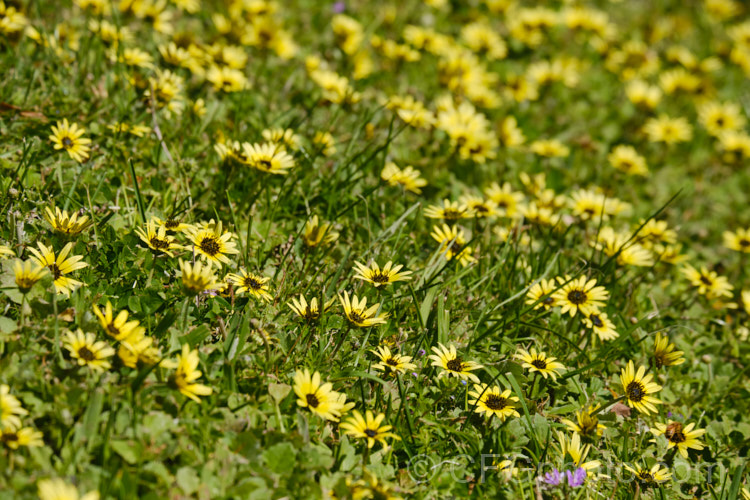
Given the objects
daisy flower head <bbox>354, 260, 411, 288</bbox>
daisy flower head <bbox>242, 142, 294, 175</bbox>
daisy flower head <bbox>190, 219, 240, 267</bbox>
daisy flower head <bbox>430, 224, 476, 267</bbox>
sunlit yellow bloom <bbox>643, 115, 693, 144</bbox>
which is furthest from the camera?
sunlit yellow bloom <bbox>643, 115, 693, 144</bbox>

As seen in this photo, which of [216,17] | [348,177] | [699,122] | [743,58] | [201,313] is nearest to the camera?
[201,313]

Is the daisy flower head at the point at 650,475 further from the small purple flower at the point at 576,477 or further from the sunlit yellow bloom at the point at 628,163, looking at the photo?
the sunlit yellow bloom at the point at 628,163

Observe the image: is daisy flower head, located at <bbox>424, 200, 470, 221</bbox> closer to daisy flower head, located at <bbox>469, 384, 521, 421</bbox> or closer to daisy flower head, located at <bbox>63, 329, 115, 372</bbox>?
daisy flower head, located at <bbox>469, 384, 521, 421</bbox>

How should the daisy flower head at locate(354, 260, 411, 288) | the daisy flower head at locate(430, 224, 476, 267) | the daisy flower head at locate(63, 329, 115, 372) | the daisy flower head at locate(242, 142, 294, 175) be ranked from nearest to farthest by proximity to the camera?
the daisy flower head at locate(63, 329, 115, 372), the daisy flower head at locate(354, 260, 411, 288), the daisy flower head at locate(242, 142, 294, 175), the daisy flower head at locate(430, 224, 476, 267)

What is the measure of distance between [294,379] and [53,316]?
0.91 meters

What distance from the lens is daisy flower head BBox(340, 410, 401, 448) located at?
2420mm

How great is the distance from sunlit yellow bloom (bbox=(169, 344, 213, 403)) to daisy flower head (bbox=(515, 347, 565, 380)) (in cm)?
130

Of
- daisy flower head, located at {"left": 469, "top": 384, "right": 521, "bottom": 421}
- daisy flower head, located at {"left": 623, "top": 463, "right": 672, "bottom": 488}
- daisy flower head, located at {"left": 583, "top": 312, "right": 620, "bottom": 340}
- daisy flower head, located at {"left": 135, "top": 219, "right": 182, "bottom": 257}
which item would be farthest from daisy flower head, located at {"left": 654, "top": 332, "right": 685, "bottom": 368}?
daisy flower head, located at {"left": 135, "top": 219, "right": 182, "bottom": 257}

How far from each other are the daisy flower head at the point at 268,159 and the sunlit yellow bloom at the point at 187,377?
1.13 m

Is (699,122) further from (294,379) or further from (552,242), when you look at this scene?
(294,379)

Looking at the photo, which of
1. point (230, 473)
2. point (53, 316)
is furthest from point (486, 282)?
point (53, 316)

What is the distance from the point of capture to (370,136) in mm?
4285

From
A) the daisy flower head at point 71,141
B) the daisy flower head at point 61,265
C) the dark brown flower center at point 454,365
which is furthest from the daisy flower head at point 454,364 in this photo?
the daisy flower head at point 71,141

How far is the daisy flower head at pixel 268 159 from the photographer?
325 centimetres
